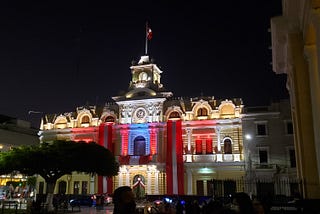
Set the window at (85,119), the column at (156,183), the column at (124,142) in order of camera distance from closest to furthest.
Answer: the column at (156,183), the column at (124,142), the window at (85,119)

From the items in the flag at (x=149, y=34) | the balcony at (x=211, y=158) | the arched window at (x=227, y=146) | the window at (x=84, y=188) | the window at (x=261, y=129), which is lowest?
the window at (x=84, y=188)

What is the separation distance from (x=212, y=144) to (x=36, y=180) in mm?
24534

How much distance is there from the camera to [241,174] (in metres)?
36.7

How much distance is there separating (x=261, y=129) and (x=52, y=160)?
883 inches

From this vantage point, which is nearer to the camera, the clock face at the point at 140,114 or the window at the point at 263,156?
the window at the point at 263,156

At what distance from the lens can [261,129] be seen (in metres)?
37.2

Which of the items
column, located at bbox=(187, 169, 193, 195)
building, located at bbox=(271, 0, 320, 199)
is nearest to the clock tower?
column, located at bbox=(187, 169, 193, 195)

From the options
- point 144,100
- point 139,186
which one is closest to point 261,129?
point 144,100

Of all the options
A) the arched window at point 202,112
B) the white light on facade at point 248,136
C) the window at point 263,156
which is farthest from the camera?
the arched window at point 202,112

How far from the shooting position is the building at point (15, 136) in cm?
5144

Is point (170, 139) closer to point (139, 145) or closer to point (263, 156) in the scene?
point (139, 145)

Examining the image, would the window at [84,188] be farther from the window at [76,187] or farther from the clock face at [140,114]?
the clock face at [140,114]

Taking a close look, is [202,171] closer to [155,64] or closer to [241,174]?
[241,174]

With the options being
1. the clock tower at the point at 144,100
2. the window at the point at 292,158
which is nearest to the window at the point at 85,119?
the clock tower at the point at 144,100
